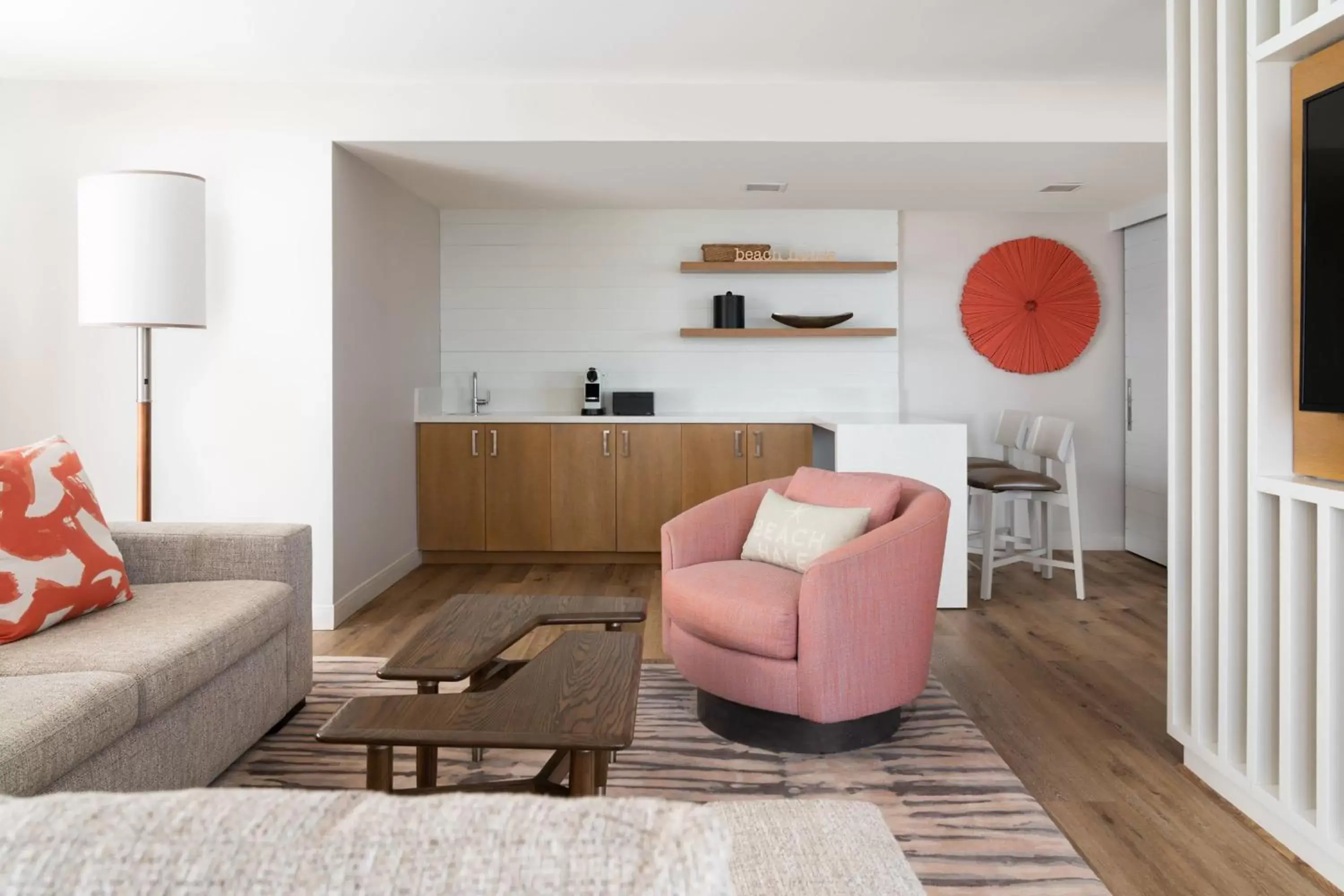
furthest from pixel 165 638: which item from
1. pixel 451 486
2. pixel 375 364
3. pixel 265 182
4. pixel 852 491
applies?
pixel 451 486

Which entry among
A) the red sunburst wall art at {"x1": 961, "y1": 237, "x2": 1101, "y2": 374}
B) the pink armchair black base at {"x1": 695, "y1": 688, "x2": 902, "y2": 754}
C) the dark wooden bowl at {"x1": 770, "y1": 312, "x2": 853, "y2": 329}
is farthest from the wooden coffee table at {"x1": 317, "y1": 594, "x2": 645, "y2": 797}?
the red sunburst wall art at {"x1": 961, "y1": 237, "x2": 1101, "y2": 374}

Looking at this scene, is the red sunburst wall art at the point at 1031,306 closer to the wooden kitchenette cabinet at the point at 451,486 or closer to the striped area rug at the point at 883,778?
the wooden kitchenette cabinet at the point at 451,486

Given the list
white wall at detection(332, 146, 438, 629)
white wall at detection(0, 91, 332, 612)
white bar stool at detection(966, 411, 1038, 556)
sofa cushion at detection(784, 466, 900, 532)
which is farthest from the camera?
white bar stool at detection(966, 411, 1038, 556)

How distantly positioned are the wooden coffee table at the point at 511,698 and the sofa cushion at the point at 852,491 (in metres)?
0.86

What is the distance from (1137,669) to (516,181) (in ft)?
12.3

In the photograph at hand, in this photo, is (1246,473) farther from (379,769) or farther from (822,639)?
(379,769)

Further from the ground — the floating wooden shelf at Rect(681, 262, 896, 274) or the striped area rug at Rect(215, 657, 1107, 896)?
the floating wooden shelf at Rect(681, 262, 896, 274)

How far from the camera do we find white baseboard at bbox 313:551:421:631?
4160mm

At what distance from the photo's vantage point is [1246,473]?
7.73ft

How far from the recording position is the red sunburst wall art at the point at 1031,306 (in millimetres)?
5867

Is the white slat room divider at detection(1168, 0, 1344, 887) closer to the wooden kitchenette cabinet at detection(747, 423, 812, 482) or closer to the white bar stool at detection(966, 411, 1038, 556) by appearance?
the white bar stool at detection(966, 411, 1038, 556)

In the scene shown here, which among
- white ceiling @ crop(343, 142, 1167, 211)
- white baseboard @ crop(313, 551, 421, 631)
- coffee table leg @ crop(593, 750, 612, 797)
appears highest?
white ceiling @ crop(343, 142, 1167, 211)

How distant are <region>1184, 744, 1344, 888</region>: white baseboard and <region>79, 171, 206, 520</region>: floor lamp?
340 cm

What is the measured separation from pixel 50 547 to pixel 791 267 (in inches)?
172
